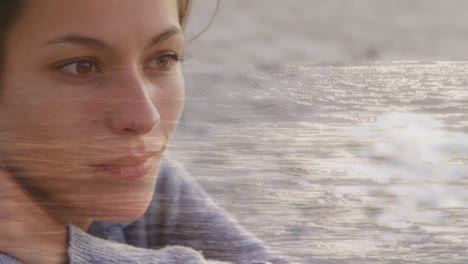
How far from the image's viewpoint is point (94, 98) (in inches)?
26.3

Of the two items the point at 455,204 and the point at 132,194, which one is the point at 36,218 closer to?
the point at 132,194

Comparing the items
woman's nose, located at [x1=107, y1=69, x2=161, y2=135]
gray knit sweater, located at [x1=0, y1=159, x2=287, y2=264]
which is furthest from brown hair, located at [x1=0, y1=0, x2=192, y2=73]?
gray knit sweater, located at [x1=0, y1=159, x2=287, y2=264]

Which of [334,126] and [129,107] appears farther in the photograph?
[334,126]

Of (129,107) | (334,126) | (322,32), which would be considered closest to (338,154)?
(334,126)

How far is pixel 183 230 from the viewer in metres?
0.81

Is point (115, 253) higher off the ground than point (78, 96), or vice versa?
point (78, 96)

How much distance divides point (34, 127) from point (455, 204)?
431 millimetres

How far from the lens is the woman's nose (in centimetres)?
67

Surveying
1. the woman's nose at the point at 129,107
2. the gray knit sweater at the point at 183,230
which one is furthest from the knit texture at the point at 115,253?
the woman's nose at the point at 129,107

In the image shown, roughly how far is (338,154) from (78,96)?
11.1 inches

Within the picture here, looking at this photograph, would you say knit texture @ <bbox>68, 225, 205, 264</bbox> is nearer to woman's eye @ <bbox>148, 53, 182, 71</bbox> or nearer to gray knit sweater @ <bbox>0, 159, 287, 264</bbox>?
gray knit sweater @ <bbox>0, 159, 287, 264</bbox>

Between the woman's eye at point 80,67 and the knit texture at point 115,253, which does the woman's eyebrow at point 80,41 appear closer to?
the woman's eye at point 80,67

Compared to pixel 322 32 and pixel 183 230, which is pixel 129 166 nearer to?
pixel 183 230

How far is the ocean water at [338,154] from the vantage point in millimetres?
756
